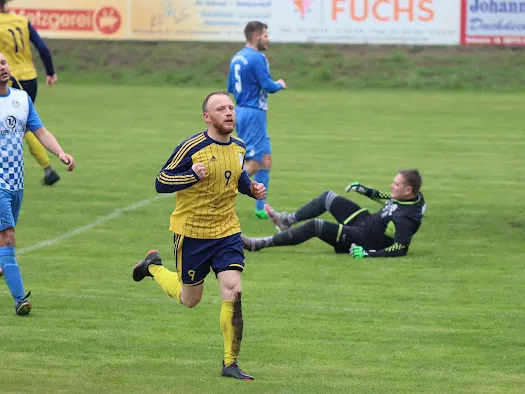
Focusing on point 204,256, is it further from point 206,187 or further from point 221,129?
point 221,129

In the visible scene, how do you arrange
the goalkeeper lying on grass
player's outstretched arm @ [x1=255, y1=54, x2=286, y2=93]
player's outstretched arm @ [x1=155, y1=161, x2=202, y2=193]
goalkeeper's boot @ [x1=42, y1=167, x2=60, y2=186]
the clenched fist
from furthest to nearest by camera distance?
1. goalkeeper's boot @ [x1=42, y1=167, x2=60, y2=186]
2. player's outstretched arm @ [x1=255, y1=54, x2=286, y2=93]
3. the goalkeeper lying on grass
4. the clenched fist
5. player's outstretched arm @ [x1=155, y1=161, x2=202, y2=193]

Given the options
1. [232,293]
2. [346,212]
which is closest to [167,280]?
[232,293]

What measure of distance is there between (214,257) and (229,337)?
0.58 meters

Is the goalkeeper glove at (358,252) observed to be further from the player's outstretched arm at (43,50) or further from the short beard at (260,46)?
the player's outstretched arm at (43,50)

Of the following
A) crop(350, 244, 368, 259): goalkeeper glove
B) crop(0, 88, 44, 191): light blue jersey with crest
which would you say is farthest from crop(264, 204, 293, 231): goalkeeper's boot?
crop(0, 88, 44, 191): light blue jersey with crest

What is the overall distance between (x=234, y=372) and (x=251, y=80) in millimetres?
7477

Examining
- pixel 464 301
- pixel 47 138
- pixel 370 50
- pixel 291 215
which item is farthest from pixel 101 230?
pixel 370 50

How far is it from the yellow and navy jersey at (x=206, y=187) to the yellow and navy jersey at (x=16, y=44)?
8076 mm

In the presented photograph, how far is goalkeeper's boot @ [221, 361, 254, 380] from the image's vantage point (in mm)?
7523

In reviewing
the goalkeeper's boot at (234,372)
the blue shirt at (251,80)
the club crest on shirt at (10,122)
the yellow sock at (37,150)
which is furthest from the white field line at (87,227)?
the goalkeeper's boot at (234,372)

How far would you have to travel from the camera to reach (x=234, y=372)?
24.8 ft

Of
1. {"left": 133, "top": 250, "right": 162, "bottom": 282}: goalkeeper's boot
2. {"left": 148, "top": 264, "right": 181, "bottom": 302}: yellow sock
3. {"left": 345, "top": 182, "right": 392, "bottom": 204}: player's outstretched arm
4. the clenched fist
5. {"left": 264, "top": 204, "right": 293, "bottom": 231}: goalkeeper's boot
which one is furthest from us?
{"left": 264, "top": 204, "right": 293, "bottom": 231}: goalkeeper's boot

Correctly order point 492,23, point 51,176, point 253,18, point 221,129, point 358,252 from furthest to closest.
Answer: point 253,18 < point 492,23 < point 51,176 < point 358,252 < point 221,129

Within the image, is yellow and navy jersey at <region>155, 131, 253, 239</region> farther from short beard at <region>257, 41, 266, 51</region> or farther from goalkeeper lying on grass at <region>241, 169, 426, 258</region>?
short beard at <region>257, 41, 266, 51</region>
